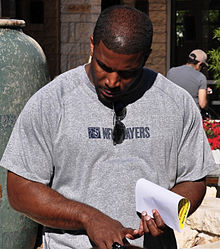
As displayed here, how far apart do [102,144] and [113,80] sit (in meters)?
0.24

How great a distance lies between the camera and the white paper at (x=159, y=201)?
7.73 ft

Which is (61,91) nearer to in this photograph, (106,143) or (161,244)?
(106,143)

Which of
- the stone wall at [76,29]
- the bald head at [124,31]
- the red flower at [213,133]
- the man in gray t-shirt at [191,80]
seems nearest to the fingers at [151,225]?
the bald head at [124,31]

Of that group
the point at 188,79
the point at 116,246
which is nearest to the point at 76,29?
the point at 188,79

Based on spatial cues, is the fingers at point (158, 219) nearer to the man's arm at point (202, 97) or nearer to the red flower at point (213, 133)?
the red flower at point (213, 133)

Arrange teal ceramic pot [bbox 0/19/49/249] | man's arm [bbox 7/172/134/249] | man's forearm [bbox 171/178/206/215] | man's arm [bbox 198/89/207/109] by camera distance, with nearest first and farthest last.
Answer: man's arm [bbox 7/172/134/249] < man's forearm [bbox 171/178/206/215] < teal ceramic pot [bbox 0/19/49/249] < man's arm [bbox 198/89/207/109]

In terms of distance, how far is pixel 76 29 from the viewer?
12.7 metres

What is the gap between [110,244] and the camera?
7.79 feet

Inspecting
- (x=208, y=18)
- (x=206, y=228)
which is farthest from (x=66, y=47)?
(x=206, y=228)

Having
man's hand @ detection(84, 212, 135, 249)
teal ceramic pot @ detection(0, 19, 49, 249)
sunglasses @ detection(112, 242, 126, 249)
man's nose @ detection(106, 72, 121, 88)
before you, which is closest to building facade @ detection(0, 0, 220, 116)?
teal ceramic pot @ detection(0, 19, 49, 249)

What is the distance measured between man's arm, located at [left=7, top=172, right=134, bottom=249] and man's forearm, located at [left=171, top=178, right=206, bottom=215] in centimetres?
31

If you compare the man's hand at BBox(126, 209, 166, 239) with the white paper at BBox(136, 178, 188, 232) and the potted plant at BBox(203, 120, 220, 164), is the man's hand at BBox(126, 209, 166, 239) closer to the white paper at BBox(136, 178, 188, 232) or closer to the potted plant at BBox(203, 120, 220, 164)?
the white paper at BBox(136, 178, 188, 232)

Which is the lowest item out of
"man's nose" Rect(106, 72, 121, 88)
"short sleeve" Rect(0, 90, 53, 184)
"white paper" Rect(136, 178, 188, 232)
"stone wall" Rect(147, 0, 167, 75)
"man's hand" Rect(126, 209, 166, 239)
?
"stone wall" Rect(147, 0, 167, 75)

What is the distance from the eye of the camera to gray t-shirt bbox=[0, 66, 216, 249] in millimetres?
2570
